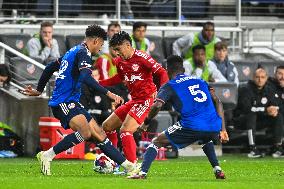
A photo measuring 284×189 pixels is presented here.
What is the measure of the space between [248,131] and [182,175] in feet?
23.2

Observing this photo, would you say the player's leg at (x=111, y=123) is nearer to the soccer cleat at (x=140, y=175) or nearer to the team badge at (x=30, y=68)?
the soccer cleat at (x=140, y=175)

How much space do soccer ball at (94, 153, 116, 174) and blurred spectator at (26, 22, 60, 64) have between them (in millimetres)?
6339

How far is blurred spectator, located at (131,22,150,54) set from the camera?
76.7 ft

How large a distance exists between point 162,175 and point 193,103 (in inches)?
62.8

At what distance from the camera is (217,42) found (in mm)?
24703

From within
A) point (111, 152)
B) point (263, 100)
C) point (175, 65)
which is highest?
point (175, 65)

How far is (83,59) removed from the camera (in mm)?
16453

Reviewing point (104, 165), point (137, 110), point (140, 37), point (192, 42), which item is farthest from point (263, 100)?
point (104, 165)

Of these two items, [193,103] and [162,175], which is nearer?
[193,103]

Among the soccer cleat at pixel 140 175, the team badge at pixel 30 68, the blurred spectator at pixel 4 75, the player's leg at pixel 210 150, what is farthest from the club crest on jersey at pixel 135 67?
the team badge at pixel 30 68

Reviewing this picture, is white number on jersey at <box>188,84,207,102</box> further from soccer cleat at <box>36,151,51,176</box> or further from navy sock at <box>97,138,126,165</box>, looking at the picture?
soccer cleat at <box>36,151,51,176</box>

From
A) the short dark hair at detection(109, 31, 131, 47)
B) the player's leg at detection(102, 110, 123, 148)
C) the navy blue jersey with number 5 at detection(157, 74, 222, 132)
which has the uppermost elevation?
the short dark hair at detection(109, 31, 131, 47)

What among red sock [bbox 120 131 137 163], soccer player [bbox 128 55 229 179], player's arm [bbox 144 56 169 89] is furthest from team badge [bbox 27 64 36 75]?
soccer player [bbox 128 55 229 179]

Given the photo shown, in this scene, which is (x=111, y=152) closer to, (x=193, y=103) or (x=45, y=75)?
(x=193, y=103)
